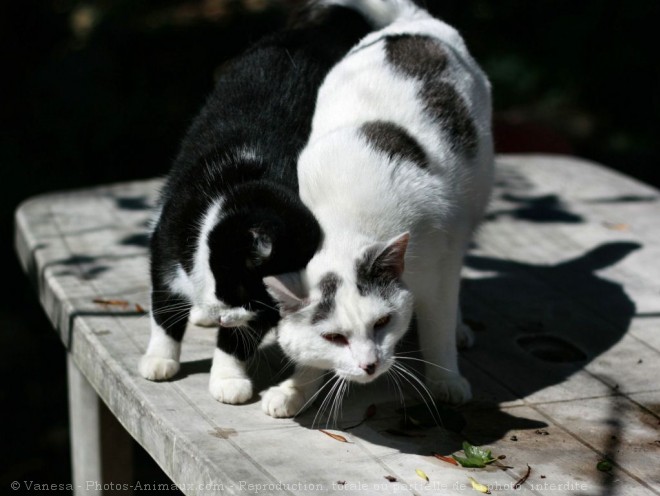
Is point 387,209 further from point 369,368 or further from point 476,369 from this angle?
point 476,369

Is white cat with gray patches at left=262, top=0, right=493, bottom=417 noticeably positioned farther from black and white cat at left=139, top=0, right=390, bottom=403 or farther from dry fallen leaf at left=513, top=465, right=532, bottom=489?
dry fallen leaf at left=513, top=465, right=532, bottom=489

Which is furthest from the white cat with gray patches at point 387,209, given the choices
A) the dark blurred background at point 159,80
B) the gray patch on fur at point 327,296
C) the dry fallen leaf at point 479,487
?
the dark blurred background at point 159,80

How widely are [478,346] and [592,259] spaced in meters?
1.15

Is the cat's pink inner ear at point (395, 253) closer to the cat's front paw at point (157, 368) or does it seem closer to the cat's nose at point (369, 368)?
the cat's nose at point (369, 368)

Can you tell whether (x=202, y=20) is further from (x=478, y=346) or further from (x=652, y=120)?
(x=478, y=346)

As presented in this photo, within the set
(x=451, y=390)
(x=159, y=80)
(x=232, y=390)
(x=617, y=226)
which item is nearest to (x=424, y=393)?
(x=451, y=390)

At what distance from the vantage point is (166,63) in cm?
768

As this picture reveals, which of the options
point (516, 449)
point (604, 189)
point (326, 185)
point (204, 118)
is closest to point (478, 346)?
point (516, 449)

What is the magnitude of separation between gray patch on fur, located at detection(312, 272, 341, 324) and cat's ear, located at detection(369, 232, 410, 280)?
0.11 meters

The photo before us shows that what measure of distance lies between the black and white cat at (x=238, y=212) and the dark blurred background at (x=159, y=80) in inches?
135

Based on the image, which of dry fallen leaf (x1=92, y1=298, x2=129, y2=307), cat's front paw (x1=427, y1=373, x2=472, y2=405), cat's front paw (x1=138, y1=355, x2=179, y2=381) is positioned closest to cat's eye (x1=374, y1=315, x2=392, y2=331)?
cat's front paw (x1=427, y1=373, x2=472, y2=405)

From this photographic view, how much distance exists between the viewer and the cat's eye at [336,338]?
274cm

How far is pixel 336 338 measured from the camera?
9.04 ft

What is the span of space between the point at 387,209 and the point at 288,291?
44 cm
